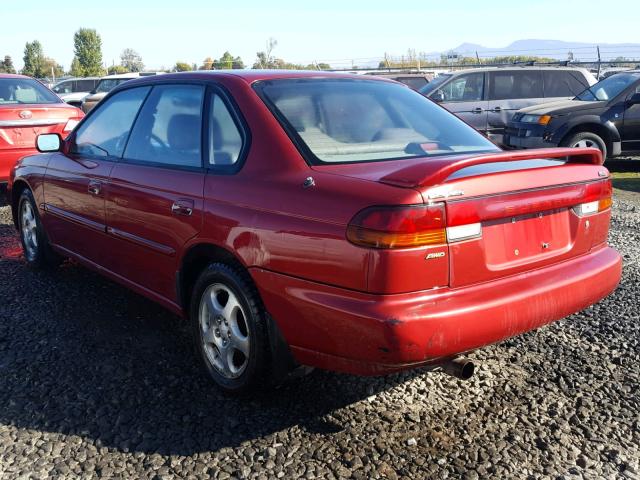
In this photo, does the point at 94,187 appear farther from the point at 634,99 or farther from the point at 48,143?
the point at 634,99

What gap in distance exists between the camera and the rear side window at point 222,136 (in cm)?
327

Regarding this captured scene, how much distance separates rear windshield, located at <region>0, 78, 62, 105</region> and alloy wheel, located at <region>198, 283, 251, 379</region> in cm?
637

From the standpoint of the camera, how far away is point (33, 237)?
5562mm

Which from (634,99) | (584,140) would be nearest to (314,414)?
(584,140)

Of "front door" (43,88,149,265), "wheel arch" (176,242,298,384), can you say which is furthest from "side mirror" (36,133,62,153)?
"wheel arch" (176,242,298,384)

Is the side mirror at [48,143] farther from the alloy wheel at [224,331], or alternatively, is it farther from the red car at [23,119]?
the red car at [23,119]

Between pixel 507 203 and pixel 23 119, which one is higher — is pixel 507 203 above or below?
below

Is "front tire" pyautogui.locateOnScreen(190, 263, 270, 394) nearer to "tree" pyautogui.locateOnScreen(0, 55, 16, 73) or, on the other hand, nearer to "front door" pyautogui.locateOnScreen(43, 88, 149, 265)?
"front door" pyautogui.locateOnScreen(43, 88, 149, 265)

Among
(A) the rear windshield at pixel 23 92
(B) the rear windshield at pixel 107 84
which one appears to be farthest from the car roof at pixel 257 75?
(B) the rear windshield at pixel 107 84

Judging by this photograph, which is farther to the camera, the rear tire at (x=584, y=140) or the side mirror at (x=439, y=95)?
the side mirror at (x=439, y=95)

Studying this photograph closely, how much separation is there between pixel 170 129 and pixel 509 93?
36.0ft

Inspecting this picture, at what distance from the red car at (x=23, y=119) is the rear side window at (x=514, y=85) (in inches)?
328

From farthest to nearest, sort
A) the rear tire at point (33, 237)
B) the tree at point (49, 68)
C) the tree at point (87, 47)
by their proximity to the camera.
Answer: the tree at point (87, 47)
the tree at point (49, 68)
the rear tire at point (33, 237)

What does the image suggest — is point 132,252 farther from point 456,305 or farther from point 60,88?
point 60,88
